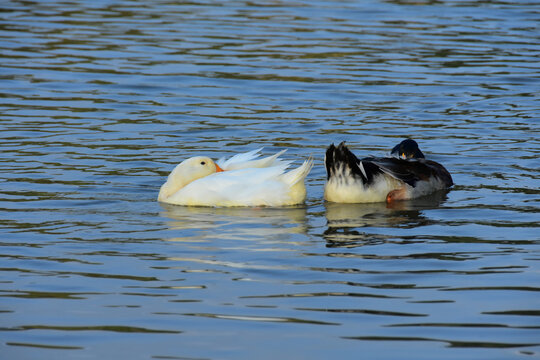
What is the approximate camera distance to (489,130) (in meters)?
12.9

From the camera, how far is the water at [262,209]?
19.3ft

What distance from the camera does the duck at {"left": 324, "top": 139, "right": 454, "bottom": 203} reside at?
938 centimetres

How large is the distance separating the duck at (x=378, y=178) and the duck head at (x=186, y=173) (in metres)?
1.17

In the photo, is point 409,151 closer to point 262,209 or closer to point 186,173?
point 262,209

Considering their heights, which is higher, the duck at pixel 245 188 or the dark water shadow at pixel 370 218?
the duck at pixel 245 188

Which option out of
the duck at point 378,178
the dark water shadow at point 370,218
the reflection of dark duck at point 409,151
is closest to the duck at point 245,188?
the duck at point 378,178

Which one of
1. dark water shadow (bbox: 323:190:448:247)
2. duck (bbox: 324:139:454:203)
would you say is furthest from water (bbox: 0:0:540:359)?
duck (bbox: 324:139:454:203)

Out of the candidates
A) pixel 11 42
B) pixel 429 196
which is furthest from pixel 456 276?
pixel 11 42

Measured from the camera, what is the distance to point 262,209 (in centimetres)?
932

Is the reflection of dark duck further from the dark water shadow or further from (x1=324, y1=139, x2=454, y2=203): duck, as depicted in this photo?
the dark water shadow

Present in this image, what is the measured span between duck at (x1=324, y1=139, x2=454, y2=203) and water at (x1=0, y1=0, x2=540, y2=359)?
0.19 meters

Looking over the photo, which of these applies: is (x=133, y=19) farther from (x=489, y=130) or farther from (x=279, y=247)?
(x=279, y=247)

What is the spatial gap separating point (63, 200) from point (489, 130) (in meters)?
5.96

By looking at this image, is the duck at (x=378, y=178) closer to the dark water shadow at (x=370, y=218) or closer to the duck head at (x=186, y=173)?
the dark water shadow at (x=370, y=218)
